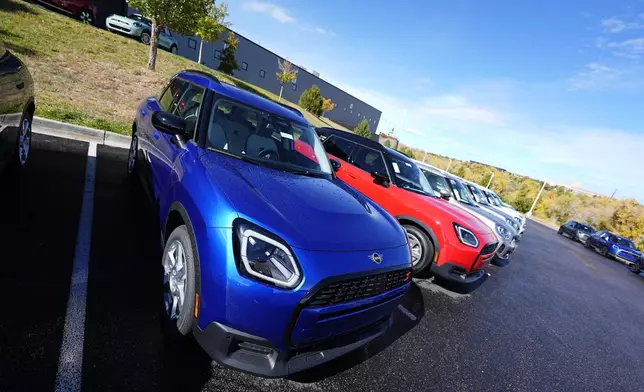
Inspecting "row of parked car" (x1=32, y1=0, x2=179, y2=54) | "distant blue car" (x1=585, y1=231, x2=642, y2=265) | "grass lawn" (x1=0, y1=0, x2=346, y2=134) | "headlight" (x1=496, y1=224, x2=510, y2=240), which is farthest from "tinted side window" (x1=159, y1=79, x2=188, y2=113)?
"distant blue car" (x1=585, y1=231, x2=642, y2=265)

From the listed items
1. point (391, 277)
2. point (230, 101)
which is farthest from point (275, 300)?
point (230, 101)

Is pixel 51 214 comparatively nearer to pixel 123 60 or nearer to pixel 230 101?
pixel 230 101

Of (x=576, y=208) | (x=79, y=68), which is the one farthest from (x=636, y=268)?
(x=79, y=68)

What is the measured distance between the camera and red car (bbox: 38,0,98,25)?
13.9 metres

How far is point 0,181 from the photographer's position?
11.2 feet

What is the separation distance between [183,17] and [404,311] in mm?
13230

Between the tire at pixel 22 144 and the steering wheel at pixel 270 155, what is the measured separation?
9.57ft

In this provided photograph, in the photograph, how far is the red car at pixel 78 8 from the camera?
1395cm

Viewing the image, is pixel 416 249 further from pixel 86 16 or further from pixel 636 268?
pixel 86 16

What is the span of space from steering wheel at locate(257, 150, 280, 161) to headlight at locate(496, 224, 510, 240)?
5.36 metres

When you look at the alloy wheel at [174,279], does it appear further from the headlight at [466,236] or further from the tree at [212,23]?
the tree at [212,23]

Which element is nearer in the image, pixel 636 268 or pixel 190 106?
pixel 190 106

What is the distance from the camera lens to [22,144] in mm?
3771

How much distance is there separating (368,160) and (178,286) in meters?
3.97
